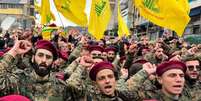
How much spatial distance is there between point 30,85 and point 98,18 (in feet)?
15.7

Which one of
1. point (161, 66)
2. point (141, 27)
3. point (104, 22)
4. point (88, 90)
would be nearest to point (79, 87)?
point (88, 90)

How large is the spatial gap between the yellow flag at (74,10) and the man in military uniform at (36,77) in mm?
4478

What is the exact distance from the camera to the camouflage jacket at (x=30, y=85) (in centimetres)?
536

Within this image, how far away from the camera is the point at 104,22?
10391mm

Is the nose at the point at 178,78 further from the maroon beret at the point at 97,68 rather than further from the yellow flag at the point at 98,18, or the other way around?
the yellow flag at the point at 98,18

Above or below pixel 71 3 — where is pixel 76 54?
below

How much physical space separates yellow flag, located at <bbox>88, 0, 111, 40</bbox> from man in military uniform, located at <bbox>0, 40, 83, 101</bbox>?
4.00 meters

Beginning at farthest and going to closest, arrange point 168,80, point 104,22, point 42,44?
1. point 104,22
2. point 42,44
3. point 168,80

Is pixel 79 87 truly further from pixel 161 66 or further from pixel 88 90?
pixel 161 66

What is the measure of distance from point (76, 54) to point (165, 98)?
338 cm

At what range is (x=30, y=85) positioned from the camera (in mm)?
5656

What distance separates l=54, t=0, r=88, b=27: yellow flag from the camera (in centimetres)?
1049

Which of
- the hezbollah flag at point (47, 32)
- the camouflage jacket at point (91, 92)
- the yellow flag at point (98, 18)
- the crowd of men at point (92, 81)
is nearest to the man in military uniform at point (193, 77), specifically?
the crowd of men at point (92, 81)

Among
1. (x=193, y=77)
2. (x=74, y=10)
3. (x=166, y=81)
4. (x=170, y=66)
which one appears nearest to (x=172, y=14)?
(x=193, y=77)
